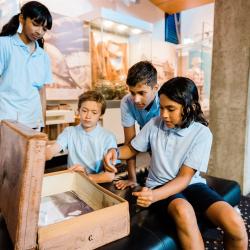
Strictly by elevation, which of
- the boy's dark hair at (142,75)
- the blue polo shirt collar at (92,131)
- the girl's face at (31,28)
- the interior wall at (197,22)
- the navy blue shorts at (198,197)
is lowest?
the navy blue shorts at (198,197)

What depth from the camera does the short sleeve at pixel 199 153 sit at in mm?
1040

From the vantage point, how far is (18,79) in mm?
1420

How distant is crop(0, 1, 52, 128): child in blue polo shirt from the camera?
134cm

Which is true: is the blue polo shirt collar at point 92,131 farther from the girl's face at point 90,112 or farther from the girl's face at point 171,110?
the girl's face at point 171,110

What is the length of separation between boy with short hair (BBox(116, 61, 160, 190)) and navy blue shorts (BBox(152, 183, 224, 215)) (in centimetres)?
34

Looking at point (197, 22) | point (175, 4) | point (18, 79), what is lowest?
point (18, 79)

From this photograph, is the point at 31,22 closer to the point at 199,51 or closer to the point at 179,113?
the point at 179,113

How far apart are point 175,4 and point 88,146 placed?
4289 millimetres

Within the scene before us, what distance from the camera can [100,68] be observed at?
12.5 ft

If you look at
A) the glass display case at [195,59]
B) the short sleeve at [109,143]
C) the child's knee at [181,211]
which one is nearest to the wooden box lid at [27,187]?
the child's knee at [181,211]

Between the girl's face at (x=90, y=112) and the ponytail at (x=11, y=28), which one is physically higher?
the ponytail at (x=11, y=28)

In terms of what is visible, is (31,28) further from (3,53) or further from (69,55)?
(69,55)

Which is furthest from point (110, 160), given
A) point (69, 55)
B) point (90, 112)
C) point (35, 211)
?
point (69, 55)

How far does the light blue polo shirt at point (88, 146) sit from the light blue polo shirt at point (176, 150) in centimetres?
31
